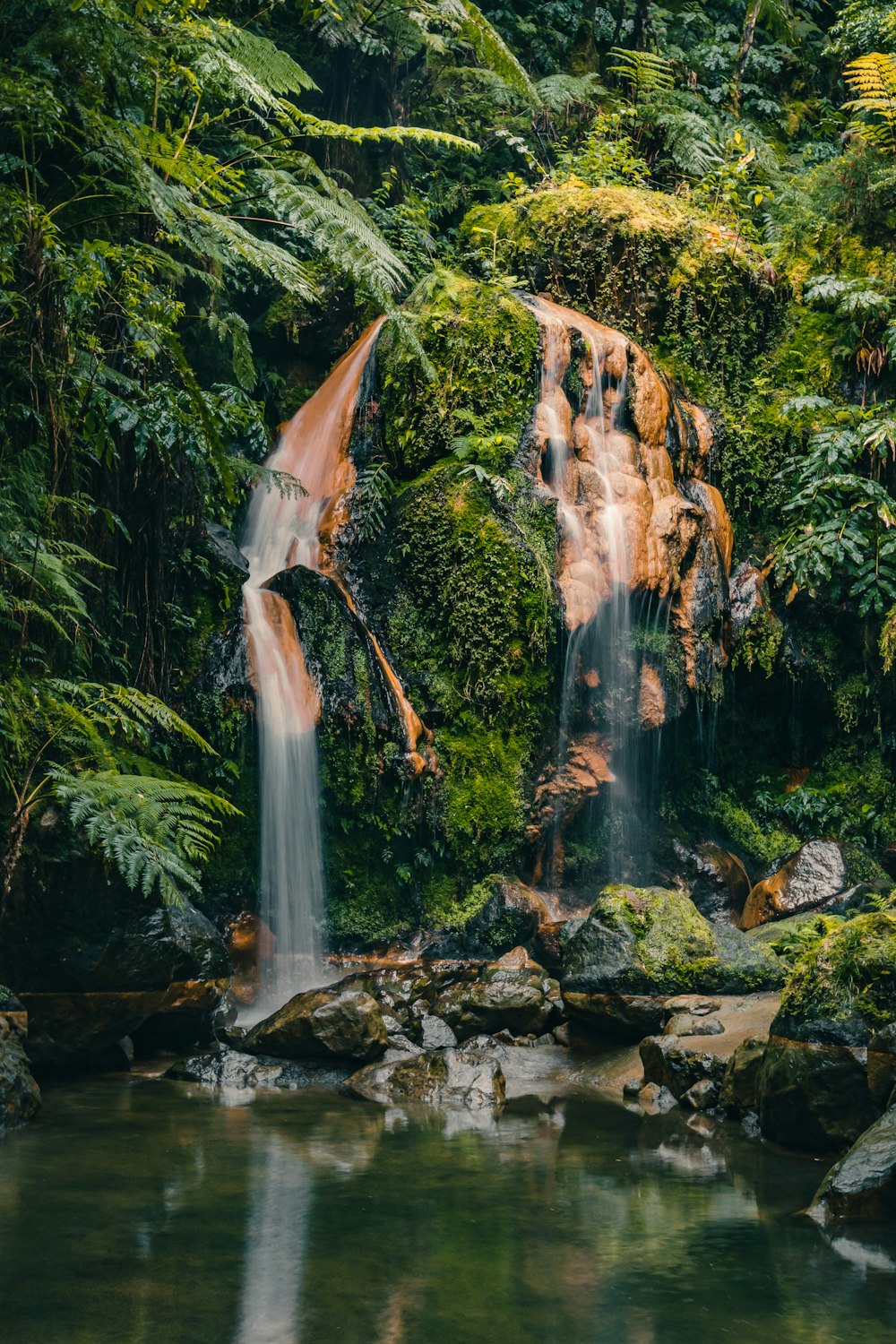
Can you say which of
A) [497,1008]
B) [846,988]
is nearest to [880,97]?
[497,1008]

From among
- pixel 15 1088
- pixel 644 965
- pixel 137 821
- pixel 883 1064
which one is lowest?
pixel 15 1088

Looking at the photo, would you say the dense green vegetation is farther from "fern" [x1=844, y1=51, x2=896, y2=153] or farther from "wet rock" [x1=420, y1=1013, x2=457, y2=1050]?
"wet rock" [x1=420, y1=1013, x2=457, y2=1050]

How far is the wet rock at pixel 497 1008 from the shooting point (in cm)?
827

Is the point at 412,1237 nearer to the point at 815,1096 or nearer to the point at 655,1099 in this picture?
the point at 815,1096

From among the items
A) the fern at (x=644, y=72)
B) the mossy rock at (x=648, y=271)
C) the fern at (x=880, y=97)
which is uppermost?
the fern at (x=644, y=72)

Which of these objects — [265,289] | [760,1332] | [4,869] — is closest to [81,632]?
[4,869]

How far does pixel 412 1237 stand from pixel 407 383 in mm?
8761

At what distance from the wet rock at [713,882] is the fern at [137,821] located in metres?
5.83

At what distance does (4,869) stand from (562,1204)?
3493 mm

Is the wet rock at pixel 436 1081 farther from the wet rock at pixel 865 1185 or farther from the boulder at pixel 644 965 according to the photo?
the wet rock at pixel 865 1185

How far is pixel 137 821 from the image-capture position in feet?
19.8

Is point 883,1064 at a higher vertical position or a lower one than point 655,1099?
higher

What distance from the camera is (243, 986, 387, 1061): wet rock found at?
7.40 meters

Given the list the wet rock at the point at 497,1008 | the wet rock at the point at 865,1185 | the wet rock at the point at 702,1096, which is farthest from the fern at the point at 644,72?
the wet rock at the point at 865,1185
